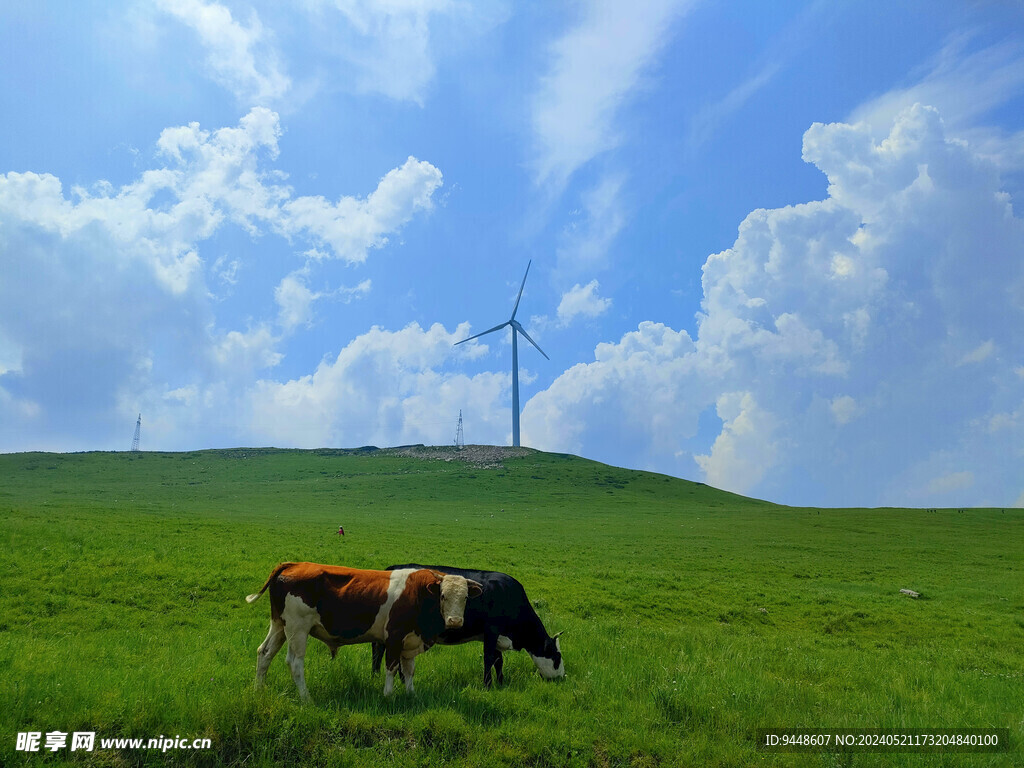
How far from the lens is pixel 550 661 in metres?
10.7

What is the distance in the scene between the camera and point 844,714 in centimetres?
943

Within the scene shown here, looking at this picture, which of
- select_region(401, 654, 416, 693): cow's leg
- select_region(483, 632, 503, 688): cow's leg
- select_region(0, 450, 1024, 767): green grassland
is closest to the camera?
select_region(0, 450, 1024, 767): green grassland

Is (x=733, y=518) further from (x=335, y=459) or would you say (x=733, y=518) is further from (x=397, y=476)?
(x=335, y=459)

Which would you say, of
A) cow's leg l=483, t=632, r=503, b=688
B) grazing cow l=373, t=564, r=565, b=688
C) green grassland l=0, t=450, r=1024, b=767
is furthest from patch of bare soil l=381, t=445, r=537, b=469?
cow's leg l=483, t=632, r=503, b=688

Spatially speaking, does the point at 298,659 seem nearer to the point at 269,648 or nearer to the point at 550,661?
the point at 269,648

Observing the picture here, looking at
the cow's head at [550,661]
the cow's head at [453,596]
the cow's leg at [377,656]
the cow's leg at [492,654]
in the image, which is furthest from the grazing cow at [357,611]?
the cow's head at [550,661]

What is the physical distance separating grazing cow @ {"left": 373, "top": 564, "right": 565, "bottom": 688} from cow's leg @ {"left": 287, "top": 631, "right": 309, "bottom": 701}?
178cm

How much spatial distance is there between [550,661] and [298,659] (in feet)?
14.0

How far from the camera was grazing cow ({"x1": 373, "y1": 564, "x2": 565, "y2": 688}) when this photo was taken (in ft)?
33.8

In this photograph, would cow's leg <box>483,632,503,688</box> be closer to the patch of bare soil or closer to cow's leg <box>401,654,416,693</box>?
cow's leg <box>401,654,416,693</box>

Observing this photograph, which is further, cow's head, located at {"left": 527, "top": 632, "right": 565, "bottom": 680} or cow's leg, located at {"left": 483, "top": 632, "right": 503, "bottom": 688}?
cow's head, located at {"left": 527, "top": 632, "right": 565, "bottom": 680}

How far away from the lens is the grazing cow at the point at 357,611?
338 inches

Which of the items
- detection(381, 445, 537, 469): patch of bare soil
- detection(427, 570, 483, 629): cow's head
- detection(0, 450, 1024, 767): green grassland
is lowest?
detection(0, 450, 1024, 767): green grassland

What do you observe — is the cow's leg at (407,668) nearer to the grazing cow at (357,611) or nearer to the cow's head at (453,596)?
the grazing cow at (357,611)
